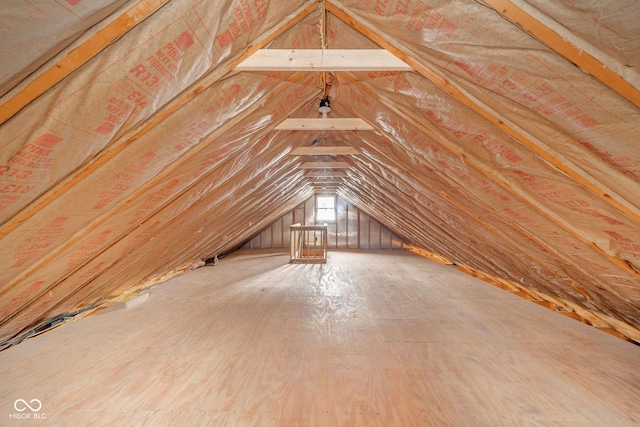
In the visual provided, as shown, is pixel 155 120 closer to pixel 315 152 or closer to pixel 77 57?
pixel 77 57

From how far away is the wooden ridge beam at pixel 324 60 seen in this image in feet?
5.71

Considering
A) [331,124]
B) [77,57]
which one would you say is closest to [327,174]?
[331,124]

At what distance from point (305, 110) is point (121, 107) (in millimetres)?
2134

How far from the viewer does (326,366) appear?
7.66 ft

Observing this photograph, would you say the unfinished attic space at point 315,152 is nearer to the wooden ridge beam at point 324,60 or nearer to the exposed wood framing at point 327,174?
the wooden ridge beam at point 324,60

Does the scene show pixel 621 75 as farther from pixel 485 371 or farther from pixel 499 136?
pixel 485 371

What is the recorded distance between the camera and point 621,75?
1070 mm

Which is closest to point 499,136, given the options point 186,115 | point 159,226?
point 186,115

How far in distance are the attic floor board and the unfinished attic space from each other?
0.02 metres

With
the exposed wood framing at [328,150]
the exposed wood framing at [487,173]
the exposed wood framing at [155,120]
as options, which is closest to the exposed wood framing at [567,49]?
the exposed wood framing at [487,173]

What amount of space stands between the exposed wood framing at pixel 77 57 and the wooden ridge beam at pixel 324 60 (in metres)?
0.72

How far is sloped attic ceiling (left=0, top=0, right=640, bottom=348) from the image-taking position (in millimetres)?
1063

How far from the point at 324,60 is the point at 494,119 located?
1207mm

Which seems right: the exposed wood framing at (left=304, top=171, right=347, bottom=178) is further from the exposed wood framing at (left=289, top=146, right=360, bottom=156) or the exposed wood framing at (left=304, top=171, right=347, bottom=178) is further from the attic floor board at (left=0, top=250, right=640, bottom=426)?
the attic floor board at (left=0, top=250, right=640, bottom=426)
